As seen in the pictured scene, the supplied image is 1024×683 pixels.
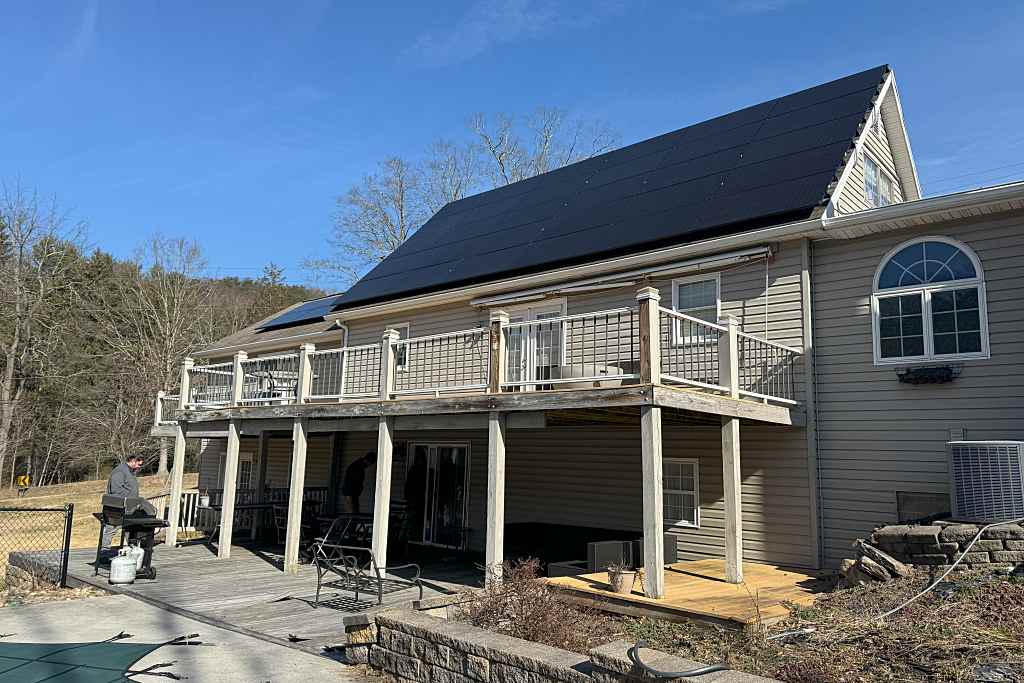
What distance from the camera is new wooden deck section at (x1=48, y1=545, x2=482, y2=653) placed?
797cm

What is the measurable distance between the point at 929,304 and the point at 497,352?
5.70m

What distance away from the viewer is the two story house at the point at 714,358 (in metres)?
Answer: 8.93

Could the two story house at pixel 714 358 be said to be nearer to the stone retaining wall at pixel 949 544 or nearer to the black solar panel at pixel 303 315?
the stone retaining wall at pixel 949 544

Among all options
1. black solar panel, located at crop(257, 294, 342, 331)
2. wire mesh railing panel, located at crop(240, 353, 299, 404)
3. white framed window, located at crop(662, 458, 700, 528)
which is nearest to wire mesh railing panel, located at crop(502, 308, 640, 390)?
white framed window, located at crop(662, 458, 700, 528)

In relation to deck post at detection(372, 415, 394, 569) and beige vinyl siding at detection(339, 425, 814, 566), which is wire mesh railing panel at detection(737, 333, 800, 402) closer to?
beige vinyl siding at detection(339, 425, 814, 566)

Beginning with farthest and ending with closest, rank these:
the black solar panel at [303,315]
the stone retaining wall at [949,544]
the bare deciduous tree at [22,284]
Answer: the bare deciduous tree at [22,284], the black solar panel at [303,315], the stone retaining wall at [949,544]

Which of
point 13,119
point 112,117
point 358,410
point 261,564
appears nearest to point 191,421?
point 261,564

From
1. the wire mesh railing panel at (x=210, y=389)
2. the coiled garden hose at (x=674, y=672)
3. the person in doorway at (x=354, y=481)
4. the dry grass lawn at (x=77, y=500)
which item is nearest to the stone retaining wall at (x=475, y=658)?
the coiled garden hose at (x=674, y=672)

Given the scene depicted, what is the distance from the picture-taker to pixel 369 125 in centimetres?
2206

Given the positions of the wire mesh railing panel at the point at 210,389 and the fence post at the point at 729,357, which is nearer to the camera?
the fence post at the point at 729,357

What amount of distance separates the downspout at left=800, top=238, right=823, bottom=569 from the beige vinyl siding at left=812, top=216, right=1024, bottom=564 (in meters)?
0.09

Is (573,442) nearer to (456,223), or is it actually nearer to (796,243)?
(796,243)

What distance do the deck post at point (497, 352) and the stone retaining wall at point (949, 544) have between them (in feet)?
15.6

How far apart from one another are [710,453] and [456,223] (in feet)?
34.1
